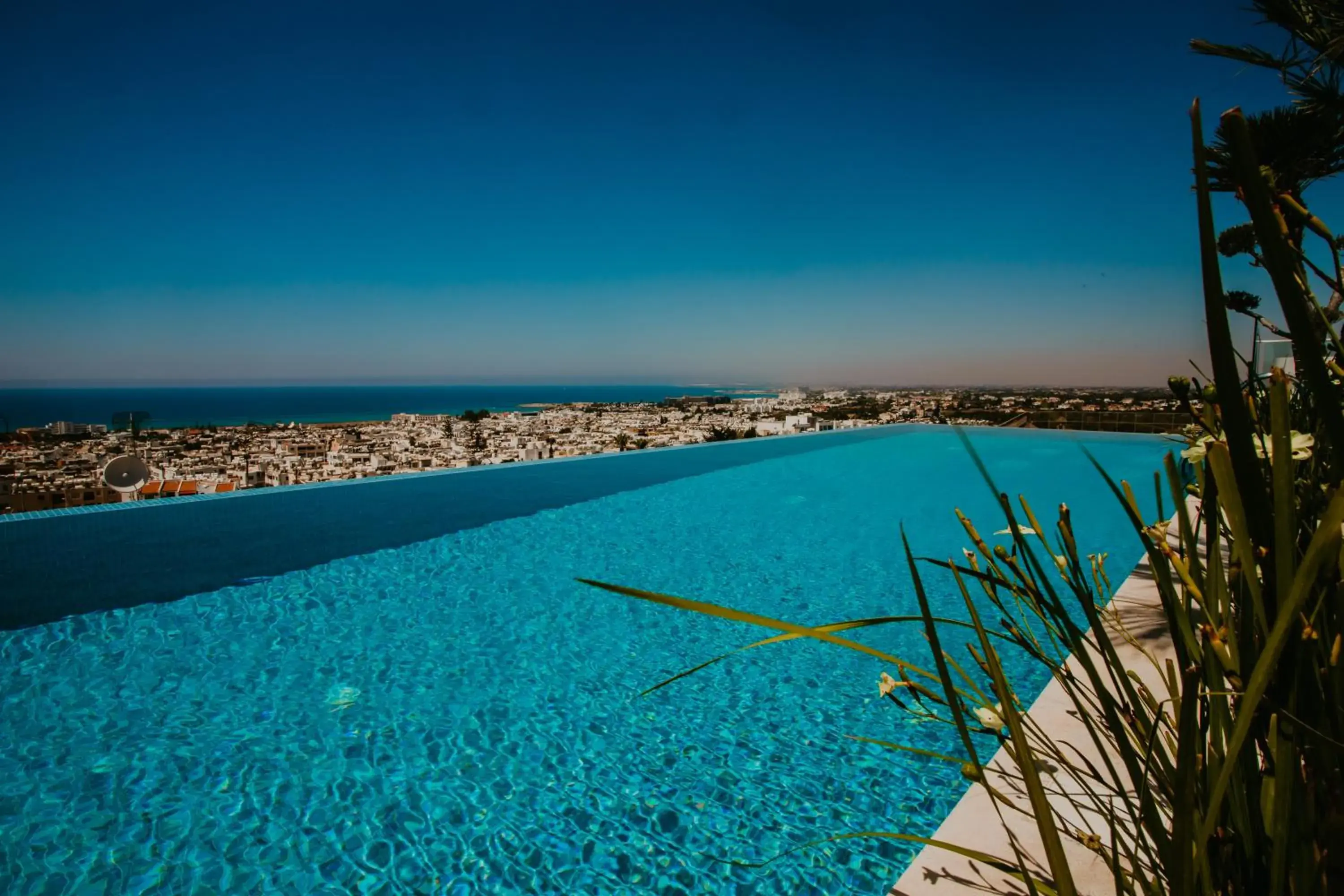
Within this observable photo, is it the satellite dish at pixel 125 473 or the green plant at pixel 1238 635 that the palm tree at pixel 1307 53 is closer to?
the green plant at pixel 1238 635

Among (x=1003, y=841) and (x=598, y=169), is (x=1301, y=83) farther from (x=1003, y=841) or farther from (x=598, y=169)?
(x=598, y=169)

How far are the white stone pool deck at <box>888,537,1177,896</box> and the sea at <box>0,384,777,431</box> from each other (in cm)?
843

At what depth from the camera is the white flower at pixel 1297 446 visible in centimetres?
52

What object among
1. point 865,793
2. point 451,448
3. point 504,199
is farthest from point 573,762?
point 504,199

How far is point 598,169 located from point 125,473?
10188 millimetres

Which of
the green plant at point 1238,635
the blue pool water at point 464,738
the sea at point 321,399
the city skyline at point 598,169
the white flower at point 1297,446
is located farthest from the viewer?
the sea at point 321,399

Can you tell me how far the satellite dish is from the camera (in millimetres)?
5508

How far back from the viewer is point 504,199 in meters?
14.3

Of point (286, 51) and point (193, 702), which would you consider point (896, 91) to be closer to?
point (286, 51)

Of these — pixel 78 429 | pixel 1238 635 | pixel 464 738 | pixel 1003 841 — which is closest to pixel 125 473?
pixel 78 429

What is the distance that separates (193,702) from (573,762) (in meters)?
1.85

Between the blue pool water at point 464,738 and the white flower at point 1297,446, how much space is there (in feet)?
5.71

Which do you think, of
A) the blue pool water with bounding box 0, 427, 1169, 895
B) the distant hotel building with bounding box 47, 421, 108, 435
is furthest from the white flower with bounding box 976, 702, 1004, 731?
the distant hotel building with bounding box 47, 421, 108, 435

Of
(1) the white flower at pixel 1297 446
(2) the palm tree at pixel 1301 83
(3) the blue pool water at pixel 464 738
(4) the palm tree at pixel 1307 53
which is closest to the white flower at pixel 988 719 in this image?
(1) the white flower at pixel 1297 446
